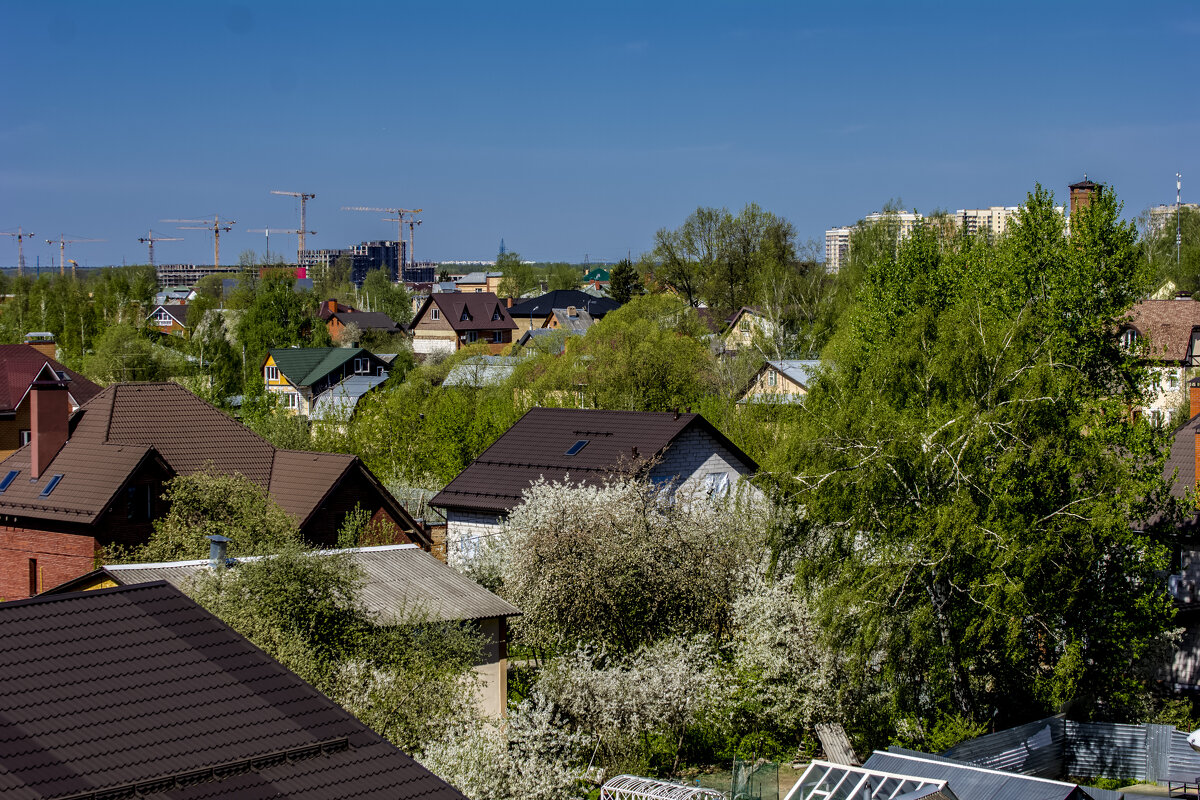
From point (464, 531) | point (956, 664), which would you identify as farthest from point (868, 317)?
point (956, 664)

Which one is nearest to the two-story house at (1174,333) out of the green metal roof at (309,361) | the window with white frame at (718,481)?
the window with white frame at (718,481)

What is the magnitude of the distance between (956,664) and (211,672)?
1600 cm

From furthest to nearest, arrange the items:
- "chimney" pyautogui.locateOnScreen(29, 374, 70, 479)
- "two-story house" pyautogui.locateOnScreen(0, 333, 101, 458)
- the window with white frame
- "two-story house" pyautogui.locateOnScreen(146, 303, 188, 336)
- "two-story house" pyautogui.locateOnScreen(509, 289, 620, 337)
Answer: "two-story house" pyautogui.locateOnScreen(146, 303, 188, 336)
"two-story house" pyautogui.locateOnScreen(509, 289, 620, 337)
"two-story house" pyautogui.locateOnScreen(0, 333, 101, 458)
the window with white frame
"chimney" pyautogui.locateOnScreen(29, 374, 70, 479)

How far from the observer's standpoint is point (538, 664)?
81.1 ft

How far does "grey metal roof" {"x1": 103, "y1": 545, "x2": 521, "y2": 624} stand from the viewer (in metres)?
20.3

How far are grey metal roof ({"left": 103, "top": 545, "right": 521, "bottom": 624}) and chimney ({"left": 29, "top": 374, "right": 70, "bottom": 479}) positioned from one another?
11.0m

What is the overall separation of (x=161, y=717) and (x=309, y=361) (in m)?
74.5

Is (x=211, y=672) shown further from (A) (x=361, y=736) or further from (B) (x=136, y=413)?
(B) (x=136, y=413)

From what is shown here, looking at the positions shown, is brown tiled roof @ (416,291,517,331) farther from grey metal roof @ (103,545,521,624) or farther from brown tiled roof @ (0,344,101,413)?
grey metal roof @ (103,545,521,624)

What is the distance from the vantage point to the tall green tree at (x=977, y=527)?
2128cm

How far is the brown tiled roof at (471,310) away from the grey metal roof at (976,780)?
94660mm

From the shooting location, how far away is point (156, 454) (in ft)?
94.8

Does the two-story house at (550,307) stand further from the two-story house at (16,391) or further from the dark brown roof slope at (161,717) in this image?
the dark brown roof slope at (161,717)

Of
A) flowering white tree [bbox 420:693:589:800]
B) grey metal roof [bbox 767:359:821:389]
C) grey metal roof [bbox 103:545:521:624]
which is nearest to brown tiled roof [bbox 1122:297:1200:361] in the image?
grey metal roof [bbox 767:359:821:389]
